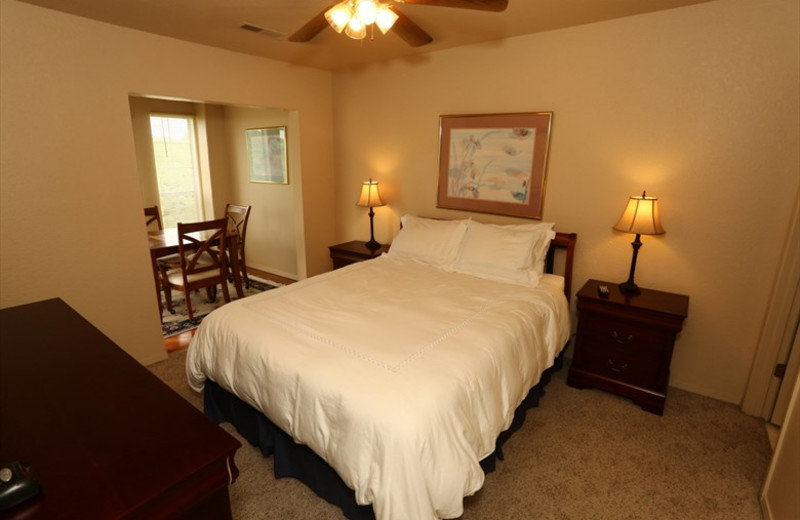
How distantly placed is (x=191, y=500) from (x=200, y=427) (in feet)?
0.57

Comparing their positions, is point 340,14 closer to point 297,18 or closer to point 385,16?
point 385,16

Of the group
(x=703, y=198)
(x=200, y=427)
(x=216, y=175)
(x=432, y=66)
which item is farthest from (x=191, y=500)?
(x=216, y=175)

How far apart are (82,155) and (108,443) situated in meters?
2.44

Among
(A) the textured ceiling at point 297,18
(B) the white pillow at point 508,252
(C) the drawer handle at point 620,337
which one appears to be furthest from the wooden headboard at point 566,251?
(A) the textured ceiling at point 297,18

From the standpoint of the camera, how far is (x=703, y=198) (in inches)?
99.0

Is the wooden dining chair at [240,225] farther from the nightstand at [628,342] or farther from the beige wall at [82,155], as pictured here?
the nightstand at [628,342]

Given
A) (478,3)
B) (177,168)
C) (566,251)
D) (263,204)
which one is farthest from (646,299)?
(177,168)

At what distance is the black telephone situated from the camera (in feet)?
2.62

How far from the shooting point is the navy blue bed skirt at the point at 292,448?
1.74 m

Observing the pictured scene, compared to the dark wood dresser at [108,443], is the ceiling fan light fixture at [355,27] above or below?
above

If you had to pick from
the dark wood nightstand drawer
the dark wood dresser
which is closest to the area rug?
the dark wood dresser

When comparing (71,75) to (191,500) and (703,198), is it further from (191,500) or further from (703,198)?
(703,198)

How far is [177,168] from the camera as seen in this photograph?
17.2 ft

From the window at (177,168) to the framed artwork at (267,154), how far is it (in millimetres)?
823
